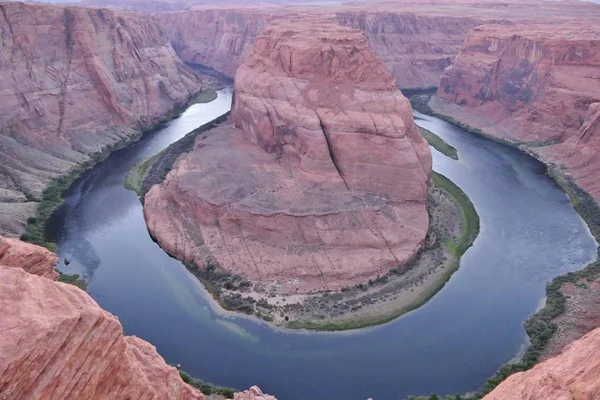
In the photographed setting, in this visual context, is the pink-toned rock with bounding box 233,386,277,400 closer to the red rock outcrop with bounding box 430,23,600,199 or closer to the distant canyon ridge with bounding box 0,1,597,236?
the distant canyon ridge with bounding box 0,1,597,236

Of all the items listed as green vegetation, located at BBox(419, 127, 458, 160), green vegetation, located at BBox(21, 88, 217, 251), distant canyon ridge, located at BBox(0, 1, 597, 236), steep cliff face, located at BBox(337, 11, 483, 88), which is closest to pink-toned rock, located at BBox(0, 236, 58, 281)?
green vegetation, located at BBox(21, 88, 217, 251)

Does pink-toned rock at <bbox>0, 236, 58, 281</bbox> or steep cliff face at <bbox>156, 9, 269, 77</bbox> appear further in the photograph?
steep cliff face at <bbox>156, 9, 269, 77</bbox>

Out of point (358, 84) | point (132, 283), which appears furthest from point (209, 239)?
point (358, 84)

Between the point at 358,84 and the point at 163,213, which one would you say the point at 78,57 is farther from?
the point at 358,84

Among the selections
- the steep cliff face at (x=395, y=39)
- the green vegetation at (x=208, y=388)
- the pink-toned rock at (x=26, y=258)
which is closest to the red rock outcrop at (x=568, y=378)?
the green vegetation at (x=208, y=388)

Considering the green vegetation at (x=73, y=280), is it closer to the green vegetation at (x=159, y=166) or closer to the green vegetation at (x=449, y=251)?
the green vegetation at (x=159, y=166)

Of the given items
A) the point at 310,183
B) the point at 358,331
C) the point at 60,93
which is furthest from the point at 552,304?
the point at 60,93
